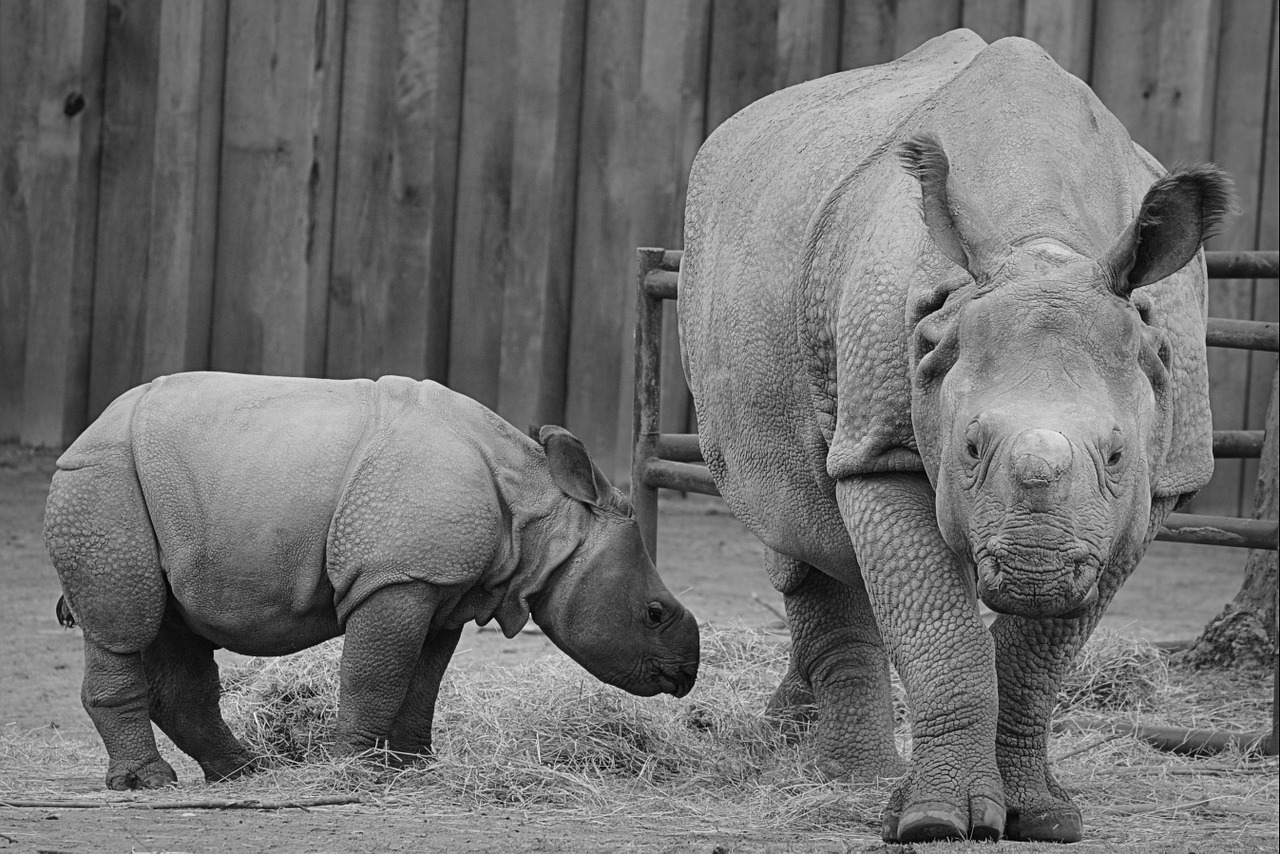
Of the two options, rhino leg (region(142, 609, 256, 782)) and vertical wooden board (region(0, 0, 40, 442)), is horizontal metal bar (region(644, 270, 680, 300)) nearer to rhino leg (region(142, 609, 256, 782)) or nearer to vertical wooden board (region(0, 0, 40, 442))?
rhino leg (region(142, 609, 256, 782))

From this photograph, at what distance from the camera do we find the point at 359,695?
191 inches

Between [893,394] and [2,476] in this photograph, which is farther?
[2,476]

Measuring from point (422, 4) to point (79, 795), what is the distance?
577cm

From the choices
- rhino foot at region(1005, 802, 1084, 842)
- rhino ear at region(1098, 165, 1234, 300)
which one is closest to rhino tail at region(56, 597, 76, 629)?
rhino foot at region(1005, 802, 1084, 842)

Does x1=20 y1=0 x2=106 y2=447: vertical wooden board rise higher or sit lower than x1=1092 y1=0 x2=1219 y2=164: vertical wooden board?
lower

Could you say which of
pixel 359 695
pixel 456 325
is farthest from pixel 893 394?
pixel 456 325

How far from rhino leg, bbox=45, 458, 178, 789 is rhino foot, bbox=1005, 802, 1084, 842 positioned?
2127 mm

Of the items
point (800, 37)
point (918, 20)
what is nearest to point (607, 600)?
point (800, 37)

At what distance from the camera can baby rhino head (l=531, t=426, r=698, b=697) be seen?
5219 mm

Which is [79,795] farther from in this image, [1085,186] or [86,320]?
[86,320]

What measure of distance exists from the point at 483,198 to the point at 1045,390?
20.7 ft

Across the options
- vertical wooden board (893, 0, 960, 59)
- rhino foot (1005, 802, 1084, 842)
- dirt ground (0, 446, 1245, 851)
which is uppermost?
vertical wooden board (893, 0, 960, 59)

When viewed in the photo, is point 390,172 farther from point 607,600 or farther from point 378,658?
point 378,658

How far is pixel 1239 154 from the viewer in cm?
941
